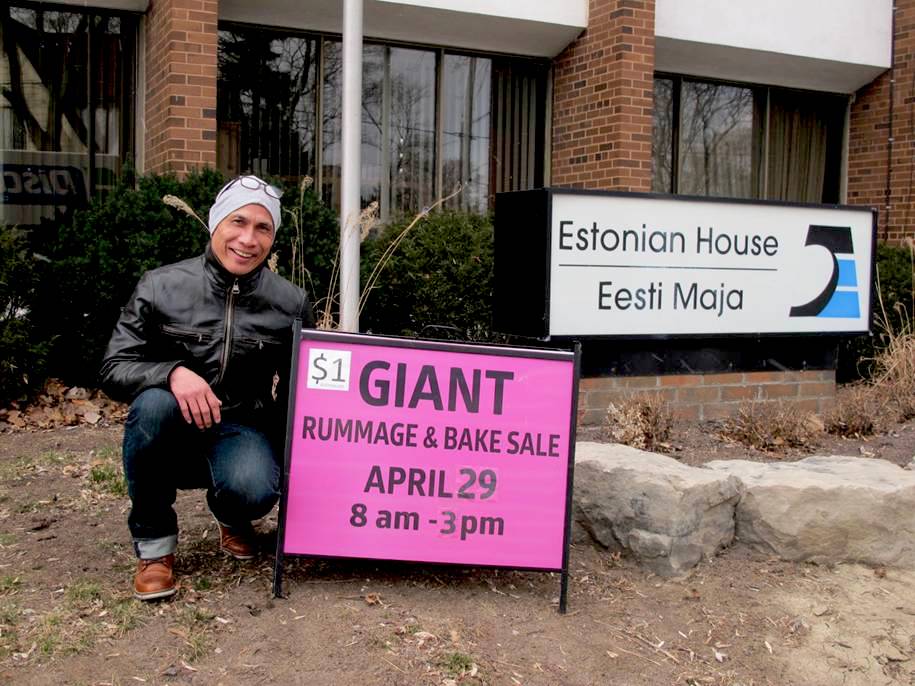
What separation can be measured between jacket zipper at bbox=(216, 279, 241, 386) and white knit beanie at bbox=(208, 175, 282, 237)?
234mm

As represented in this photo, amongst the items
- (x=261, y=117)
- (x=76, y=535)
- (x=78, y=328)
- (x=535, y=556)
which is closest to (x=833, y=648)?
(x=535, y=556)

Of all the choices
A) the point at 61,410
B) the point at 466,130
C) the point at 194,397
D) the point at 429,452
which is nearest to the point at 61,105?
the point at 61,410

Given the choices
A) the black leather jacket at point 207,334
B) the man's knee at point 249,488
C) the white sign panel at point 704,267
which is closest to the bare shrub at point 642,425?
the white sign panel at point 704,267

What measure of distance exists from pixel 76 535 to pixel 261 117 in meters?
6.36

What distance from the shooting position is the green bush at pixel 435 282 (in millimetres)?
8016

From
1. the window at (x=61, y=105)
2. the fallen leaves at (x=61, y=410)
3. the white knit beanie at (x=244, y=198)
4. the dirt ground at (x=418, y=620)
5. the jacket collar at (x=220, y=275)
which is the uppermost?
the window at (x=61, y=105)

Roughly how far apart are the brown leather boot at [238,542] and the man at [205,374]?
25 centimetres

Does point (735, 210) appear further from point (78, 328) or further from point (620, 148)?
point (78, 328)

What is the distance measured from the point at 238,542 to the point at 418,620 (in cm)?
88

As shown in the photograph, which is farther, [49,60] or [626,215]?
[49,60]

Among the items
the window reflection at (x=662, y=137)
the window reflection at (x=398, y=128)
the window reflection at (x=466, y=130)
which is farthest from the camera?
the window reflection at (x=662, y=137)

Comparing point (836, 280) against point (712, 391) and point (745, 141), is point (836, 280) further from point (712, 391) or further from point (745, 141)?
point (745, 141)

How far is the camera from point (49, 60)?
9492mm

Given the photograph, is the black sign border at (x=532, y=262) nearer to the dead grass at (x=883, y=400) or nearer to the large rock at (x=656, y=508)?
the dead grass at (x=883, y=400)
